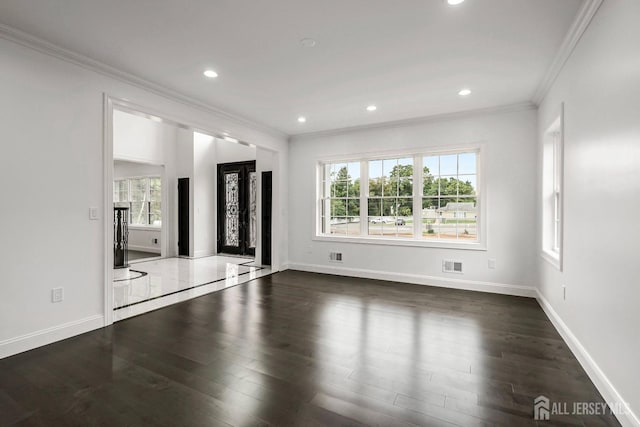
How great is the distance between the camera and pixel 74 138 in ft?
10.3

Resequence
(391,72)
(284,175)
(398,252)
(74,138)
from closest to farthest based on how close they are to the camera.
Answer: (74,138) < (391,72) < (398,252) < (284,175)

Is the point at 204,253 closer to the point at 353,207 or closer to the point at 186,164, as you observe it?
the point at 186,164

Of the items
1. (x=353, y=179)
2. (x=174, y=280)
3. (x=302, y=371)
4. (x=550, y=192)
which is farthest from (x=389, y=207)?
(x=174, y=280)

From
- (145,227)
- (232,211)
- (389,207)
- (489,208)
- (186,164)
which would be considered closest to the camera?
(489,208)

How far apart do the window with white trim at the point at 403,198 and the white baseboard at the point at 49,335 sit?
153 inches

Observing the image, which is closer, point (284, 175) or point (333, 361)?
point (333, 361)

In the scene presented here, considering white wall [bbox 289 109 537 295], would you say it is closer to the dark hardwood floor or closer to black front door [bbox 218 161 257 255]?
the dark hardwood floor

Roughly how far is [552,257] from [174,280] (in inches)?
→ 220

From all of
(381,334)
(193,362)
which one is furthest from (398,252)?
(193,362)

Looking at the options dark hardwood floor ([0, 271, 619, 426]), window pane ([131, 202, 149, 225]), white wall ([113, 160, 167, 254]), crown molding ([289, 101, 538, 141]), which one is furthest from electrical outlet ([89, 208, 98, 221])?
window pane ([131, 202, 149, 225])

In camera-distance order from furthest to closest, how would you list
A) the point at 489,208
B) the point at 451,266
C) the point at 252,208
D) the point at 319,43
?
the point at 252,208
the point at 451,266
the point at 489,208
the point at 319,43

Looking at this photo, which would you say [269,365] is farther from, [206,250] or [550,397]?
[206,250]

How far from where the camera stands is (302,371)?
244cm

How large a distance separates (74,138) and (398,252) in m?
4.69
